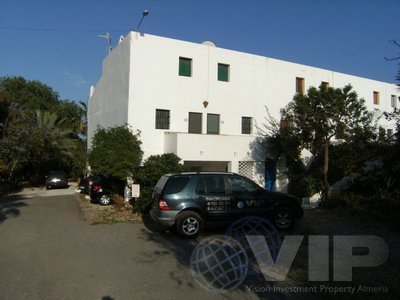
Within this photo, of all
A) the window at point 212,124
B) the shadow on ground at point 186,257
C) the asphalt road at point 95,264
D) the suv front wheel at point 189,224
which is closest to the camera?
the shadow on ground at point 186,257

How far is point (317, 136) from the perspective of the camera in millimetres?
16109

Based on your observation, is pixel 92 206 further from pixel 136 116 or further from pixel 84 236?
pixel 84 236

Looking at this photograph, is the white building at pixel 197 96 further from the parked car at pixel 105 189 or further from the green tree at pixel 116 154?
the parked car at pixel 105 189

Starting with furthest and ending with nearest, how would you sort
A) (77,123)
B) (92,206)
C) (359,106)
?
(77,123)
(92,206)
(359,106)

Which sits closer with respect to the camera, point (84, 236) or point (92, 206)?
point (84, 236)

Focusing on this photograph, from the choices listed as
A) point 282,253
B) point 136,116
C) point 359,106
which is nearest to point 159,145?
point 136,116

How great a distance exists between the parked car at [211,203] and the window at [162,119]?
796cm

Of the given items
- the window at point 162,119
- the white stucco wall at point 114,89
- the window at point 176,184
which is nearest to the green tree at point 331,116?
the window at point 162,119

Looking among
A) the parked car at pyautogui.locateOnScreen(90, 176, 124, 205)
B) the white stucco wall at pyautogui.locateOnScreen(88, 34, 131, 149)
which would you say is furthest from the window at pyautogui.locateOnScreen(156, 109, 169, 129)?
the parked car at pyautogui.locateOnScreen(90, 176, 124, 205)

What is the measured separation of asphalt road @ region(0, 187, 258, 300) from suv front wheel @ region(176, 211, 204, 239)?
339 mm

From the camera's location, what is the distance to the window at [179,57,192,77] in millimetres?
18266

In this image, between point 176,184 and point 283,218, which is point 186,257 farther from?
point 283,218

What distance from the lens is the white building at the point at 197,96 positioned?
56.4ft

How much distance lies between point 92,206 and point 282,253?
11.9 metres
